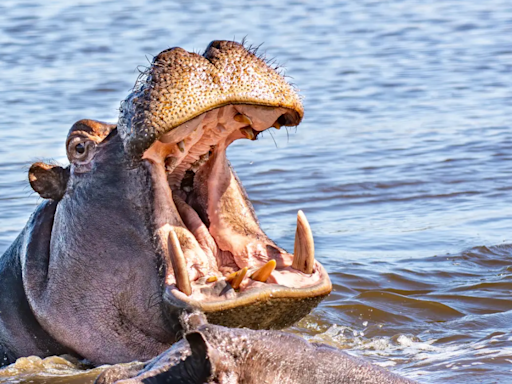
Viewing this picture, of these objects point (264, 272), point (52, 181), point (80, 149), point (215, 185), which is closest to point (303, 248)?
point (264, 272)

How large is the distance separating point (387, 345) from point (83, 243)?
198cm

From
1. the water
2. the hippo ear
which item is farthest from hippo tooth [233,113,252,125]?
the water

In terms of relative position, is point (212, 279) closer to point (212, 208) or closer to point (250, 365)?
point (212, 208)

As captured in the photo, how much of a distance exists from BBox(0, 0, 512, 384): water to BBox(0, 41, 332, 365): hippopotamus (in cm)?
31

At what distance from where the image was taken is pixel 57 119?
1217 cm

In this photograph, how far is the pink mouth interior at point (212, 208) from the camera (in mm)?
4559

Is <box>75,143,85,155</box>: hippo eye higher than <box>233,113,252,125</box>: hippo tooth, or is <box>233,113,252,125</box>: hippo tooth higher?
<box>233,113,252,125</box>: hippo tooth

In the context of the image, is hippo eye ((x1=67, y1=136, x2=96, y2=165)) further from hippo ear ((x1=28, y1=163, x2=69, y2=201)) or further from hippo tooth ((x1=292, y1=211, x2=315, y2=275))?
hippo tooth ((x1=292, y1=211, x2=315, y2=275))

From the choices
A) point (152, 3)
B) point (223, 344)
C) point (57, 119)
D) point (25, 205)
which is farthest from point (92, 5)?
point (223, 344)

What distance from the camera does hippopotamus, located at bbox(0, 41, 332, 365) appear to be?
14.5ft

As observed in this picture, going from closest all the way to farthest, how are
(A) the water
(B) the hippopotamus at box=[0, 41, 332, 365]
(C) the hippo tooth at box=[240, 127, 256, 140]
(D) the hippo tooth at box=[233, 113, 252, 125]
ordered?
(B) the hippopotamus at box=[0, 41, 332, 365]
(D) the hippo tooth at box=[233, 113, 252, 125]
(C) the hippo tooth at box=[240, 127, 256, 140]
(A) the water

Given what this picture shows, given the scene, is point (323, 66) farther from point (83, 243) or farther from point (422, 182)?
point (83, 243)

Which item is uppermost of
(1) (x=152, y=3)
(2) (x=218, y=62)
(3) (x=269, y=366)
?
(2) (x=218, y=62)

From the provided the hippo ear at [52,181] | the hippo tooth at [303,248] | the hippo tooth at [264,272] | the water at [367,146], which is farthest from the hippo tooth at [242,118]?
the water at [367,146]
